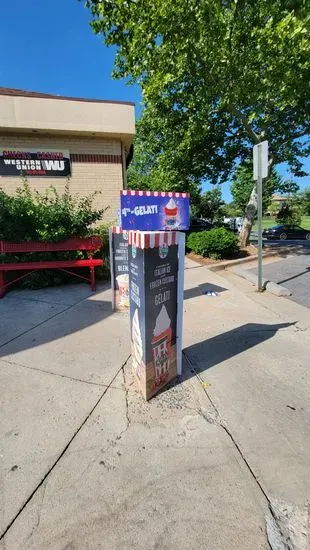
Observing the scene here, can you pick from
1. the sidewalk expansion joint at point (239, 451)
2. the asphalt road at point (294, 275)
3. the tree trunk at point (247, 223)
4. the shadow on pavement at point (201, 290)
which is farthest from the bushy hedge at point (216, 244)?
the sidewalk expansion joint at point (239, 451)

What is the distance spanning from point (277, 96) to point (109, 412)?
9.89 meters

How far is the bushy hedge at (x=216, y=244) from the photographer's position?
32.5 ft

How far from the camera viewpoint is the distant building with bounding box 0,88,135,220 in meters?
8.79

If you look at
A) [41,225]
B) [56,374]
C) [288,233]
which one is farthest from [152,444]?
[288,233]

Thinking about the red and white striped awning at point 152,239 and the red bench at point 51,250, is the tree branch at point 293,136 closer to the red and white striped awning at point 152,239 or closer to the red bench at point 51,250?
the red bench at point 51,250

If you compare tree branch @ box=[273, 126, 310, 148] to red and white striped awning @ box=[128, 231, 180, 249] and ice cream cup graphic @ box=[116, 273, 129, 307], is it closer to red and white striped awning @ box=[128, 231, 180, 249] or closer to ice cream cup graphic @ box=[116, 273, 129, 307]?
ice cream cup graphic @ box=[116, 273, 129, 307]

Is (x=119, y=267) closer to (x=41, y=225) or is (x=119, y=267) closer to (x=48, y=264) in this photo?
(x=48, y=264)

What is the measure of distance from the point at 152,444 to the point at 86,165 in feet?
30.6

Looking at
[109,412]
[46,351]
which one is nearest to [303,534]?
[109,412]

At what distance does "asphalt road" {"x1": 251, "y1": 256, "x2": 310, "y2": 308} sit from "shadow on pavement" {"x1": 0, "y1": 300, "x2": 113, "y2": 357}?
382 centimetres

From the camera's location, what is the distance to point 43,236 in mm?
6207

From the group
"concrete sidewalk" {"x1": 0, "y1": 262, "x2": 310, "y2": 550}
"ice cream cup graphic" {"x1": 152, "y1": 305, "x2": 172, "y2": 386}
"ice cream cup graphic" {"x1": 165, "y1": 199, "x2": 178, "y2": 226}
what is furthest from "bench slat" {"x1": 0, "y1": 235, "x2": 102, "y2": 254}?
"ice cream cup graphic" {"x1": 152, "y1": 305, "x2": 172, "y2": 386}

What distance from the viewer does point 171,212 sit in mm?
5156

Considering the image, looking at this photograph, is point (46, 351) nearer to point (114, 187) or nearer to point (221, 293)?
point (221, 293)
